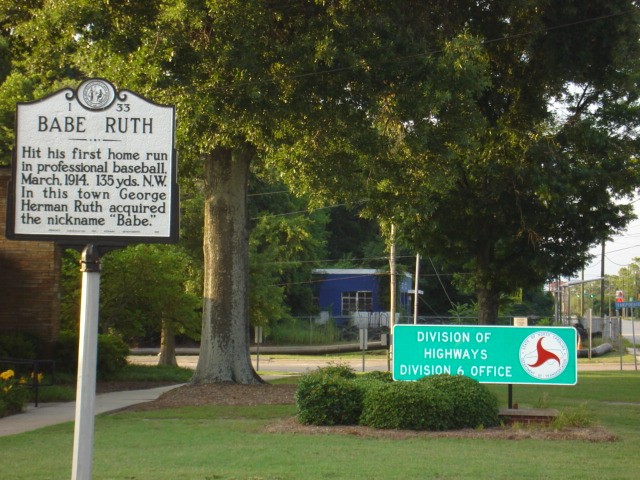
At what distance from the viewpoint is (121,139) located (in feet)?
19.5

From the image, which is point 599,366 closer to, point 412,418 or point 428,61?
point 428,61

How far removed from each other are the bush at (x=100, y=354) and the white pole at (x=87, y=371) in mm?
17048

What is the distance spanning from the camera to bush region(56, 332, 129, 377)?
73.9 ft

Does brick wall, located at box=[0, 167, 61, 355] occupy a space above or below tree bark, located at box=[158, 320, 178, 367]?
above

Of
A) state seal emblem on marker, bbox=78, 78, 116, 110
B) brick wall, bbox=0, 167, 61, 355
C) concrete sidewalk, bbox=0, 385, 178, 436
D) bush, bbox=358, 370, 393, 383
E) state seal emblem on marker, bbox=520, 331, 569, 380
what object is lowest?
concrete sidewalk, bbox=0, 385, 178, 436

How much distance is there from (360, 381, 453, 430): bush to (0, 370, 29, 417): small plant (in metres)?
6.80

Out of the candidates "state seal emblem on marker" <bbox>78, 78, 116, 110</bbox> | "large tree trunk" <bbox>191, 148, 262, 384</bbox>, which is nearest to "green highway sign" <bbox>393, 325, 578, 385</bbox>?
"large tree trunk" <bbox>191, 148, 262, 384</bbox>

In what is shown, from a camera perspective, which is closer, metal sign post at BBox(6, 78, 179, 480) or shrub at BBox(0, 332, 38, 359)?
metal sign post at BBox(6, 78, 179, 480)

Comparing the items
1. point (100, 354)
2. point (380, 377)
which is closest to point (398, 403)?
point (380, 377)

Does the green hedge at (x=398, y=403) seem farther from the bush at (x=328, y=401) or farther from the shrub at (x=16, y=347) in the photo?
the shrub at (x=16, y=347)

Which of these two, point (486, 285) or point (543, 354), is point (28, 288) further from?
point (543, 354)

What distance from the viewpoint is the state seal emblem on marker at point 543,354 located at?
13.4 metres

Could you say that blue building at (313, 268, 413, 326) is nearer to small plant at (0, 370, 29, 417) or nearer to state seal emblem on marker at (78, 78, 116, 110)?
small plant at (0, 370, 29, 417)

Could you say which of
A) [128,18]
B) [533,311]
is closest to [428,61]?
[128,18]
